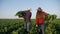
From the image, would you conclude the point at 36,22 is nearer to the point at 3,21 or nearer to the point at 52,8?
the point at 52,8

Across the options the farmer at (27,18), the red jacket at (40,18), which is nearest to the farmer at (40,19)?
the red jacket at (40,18)

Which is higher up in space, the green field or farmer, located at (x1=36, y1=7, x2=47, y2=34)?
farmer, located at (x1=36, y1=7, x2=47, y2=34)

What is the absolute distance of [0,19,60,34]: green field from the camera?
340 cm

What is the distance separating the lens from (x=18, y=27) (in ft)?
12.2

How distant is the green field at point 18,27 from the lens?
3402 millimetres

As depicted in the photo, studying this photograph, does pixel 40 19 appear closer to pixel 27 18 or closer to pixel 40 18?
pixel 40 18

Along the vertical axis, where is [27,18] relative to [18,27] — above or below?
above

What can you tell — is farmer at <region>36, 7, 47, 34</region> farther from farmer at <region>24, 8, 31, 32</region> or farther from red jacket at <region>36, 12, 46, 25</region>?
farmer at <region>24, 8, 31, 32</region>

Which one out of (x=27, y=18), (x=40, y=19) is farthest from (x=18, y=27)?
(x=40, y=19)

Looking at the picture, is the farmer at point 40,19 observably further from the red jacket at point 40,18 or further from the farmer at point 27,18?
the farmer at point 27,18

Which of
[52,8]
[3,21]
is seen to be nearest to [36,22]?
[52,8]

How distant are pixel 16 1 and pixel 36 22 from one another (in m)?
0.40

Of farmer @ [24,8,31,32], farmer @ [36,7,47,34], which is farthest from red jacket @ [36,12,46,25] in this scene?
farmer @ [24,8,31,32]

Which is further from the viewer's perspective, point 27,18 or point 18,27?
point 18,27
